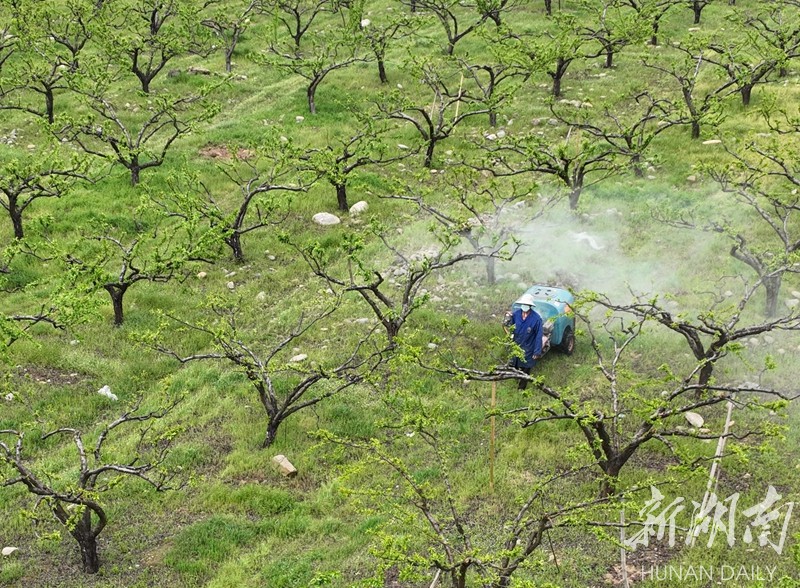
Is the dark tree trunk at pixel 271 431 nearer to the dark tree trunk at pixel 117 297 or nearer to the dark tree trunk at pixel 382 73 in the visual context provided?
the dark tree trunk at pixel 117 297

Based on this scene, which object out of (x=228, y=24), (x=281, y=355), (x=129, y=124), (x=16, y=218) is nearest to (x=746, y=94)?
(x=281, y=355)

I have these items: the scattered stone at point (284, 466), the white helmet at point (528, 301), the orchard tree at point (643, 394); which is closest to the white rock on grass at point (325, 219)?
the orchard tree at point (643, 394)

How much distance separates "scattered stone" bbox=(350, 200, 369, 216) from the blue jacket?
26.5 feet

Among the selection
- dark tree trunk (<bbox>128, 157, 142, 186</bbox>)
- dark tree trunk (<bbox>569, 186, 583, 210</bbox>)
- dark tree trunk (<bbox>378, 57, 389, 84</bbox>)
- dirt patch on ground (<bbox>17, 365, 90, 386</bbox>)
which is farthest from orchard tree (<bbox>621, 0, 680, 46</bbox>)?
dirt patch on ground (<bbox>17, 365, 90, 386</bbox>)

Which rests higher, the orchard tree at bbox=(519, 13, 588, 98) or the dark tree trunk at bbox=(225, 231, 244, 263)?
the orchard tree at bbox=(519, 13, 588, 98)

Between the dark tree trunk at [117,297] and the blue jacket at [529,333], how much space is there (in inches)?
307

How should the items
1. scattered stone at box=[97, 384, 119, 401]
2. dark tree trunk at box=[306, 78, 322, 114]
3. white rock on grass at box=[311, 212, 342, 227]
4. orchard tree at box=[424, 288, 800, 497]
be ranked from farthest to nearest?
dark tree trunk at box=[306, 78, 322, 114]
white rock on grass at box=[311, 212, 342, 227]
scattered stone at box=[97, 384, 119, 401]
orchard tree at box=[424, 288, 800, 497]

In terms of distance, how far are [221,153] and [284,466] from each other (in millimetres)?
14295

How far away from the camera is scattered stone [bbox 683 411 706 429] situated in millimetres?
11445

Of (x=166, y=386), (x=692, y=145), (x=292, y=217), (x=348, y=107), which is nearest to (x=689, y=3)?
(x=692, y=145)

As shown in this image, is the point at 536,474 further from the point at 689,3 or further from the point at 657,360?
the point at 689,3

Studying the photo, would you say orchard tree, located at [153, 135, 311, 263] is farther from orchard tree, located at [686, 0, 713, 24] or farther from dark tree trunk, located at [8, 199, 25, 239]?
orchard tree, located at [686, 0, 713, 24]

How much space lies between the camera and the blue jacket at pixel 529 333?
1253 cm

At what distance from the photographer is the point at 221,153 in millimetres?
23188
